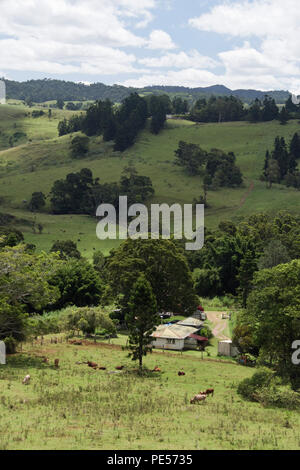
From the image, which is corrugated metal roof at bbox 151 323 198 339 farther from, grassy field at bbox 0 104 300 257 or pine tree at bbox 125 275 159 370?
grassy field at bbox 0 104 300 257

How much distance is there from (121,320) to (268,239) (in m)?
35.5

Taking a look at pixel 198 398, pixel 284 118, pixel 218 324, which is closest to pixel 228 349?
pixel 218 324

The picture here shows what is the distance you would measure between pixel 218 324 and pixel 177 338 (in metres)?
11.7

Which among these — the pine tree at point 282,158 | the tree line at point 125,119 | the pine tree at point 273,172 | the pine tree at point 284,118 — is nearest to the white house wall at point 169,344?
the pine tree at point 273,172

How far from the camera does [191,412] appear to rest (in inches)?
1049

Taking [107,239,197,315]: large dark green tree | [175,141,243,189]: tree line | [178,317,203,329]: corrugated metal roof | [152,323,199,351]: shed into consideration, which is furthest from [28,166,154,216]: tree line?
[152,323,199,351]: shed

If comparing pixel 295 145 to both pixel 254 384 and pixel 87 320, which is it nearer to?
pixel 87 320

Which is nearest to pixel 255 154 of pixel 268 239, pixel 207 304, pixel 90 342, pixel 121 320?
pixel 268 239

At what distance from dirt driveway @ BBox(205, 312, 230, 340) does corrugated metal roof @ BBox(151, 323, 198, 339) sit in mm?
4118

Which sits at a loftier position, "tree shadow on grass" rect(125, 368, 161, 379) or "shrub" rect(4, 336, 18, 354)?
"shrub" rect(4, 336, 18, 354)

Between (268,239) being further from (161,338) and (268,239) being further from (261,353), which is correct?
(261,353)

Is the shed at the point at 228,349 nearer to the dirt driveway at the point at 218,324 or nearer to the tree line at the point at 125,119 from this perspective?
the dirt driveway at the point at 218,324

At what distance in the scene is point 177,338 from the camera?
160 feet

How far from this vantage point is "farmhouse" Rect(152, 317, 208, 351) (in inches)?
1935
